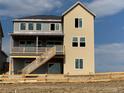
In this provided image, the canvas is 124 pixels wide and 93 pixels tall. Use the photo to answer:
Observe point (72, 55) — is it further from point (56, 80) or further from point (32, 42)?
point (56, 80)

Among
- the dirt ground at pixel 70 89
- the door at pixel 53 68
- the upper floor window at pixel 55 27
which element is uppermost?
the upper floor window at pixel 55 27

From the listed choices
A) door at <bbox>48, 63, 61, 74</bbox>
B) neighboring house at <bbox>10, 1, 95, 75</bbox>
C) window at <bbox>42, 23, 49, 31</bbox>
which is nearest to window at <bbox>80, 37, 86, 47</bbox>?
neighboring house at <bbox>10, 1, 95, 75</bbox>

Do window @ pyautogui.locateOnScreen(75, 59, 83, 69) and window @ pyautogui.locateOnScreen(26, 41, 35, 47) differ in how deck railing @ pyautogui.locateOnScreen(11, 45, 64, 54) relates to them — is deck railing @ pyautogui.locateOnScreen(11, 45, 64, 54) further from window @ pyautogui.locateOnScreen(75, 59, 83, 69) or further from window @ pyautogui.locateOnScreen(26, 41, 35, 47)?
window @ pyautogui.locateOnScreen(75, 59, 83, 69)

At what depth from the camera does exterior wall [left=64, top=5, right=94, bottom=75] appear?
44750mm

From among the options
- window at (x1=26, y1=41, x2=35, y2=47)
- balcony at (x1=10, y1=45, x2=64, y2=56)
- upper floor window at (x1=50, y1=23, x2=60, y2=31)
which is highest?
upper floor window at (x1=50, y1=23, x2=60, y2=31)

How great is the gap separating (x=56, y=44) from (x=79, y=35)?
3625 millimetres

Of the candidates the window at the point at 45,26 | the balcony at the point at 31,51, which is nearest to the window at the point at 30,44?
the balcony at the point at 31,51

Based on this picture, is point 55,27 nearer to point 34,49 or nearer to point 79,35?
point 79,35

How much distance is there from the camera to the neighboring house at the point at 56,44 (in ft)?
145

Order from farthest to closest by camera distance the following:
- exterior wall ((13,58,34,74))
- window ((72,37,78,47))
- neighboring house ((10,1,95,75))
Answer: exterior wall ((13,58,34,74))
window ((72,37,78,47))
neighboring house ((10,1,95,75))

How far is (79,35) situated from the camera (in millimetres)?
45625

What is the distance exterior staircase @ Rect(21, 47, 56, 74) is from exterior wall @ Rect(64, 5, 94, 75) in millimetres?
2327

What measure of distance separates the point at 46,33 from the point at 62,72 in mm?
5791

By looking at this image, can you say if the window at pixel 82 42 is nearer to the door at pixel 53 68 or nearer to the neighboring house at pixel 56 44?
the neighboring house at pixel 56 44
